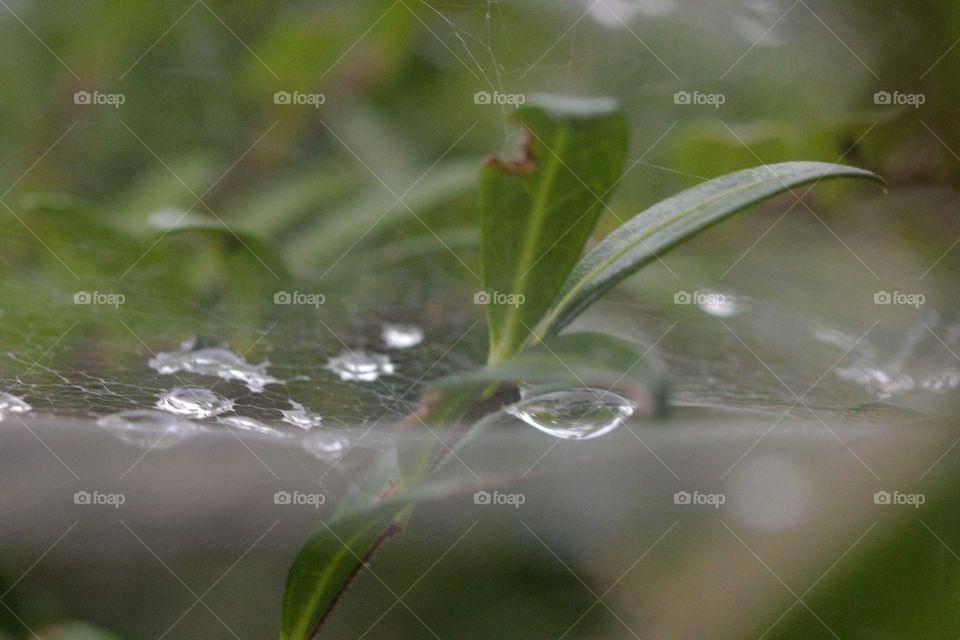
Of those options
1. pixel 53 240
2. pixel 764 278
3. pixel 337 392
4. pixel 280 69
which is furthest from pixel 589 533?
pixel 280 69

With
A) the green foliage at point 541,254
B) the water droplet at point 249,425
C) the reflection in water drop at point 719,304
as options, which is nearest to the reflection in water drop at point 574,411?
the green foliage at point 541,254

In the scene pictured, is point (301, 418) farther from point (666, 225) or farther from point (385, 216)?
point (385, 216)

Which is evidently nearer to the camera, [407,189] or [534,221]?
[534,221]

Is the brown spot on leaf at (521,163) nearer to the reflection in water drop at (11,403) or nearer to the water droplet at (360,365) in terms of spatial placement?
the water droplet at (360,365)

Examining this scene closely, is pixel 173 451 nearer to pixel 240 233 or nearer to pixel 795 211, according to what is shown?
pixel 240 233

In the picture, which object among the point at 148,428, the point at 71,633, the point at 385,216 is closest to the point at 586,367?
the point at 148,428

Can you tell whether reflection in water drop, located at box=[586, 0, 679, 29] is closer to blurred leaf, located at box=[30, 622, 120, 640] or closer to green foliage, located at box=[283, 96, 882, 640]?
green foliage, located at box=[283, 96, 882, 640]
